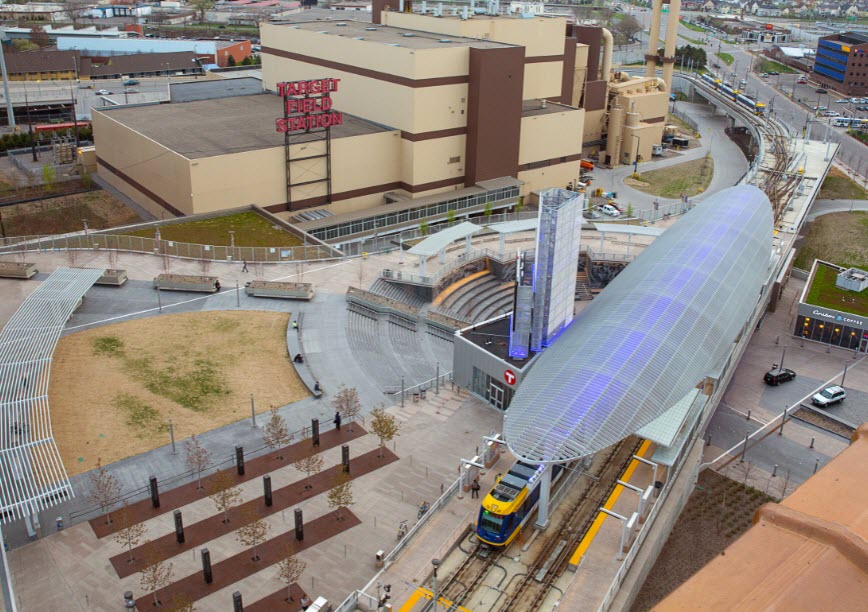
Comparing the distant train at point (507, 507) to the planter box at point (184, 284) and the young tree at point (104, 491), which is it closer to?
the young tree at point (104, 491)

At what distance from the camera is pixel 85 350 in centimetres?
4978

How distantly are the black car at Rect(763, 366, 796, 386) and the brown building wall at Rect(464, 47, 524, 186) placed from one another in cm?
3810

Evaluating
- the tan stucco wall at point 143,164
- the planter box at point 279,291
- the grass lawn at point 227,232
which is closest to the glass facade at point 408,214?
the grass lawn at point 227,232

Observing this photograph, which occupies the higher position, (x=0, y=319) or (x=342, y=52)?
(x=342, y=52)

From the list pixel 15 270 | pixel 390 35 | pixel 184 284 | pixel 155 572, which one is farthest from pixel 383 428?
pixel 390 35

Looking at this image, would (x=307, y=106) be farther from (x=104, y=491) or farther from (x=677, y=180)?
(x=677, y=180)

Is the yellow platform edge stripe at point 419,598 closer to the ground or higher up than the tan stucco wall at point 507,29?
closer to the ground

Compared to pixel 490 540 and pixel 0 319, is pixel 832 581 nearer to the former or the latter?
pixel 490 540

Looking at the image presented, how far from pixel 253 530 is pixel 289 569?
2.93 meters

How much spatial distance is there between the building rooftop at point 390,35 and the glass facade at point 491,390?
4339 centimetres

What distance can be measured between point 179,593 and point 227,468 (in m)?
8.65

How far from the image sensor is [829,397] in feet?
179

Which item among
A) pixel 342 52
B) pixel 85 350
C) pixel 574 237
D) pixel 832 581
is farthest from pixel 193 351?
pixel 342 52

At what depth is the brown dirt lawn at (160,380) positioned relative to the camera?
42438 mm
